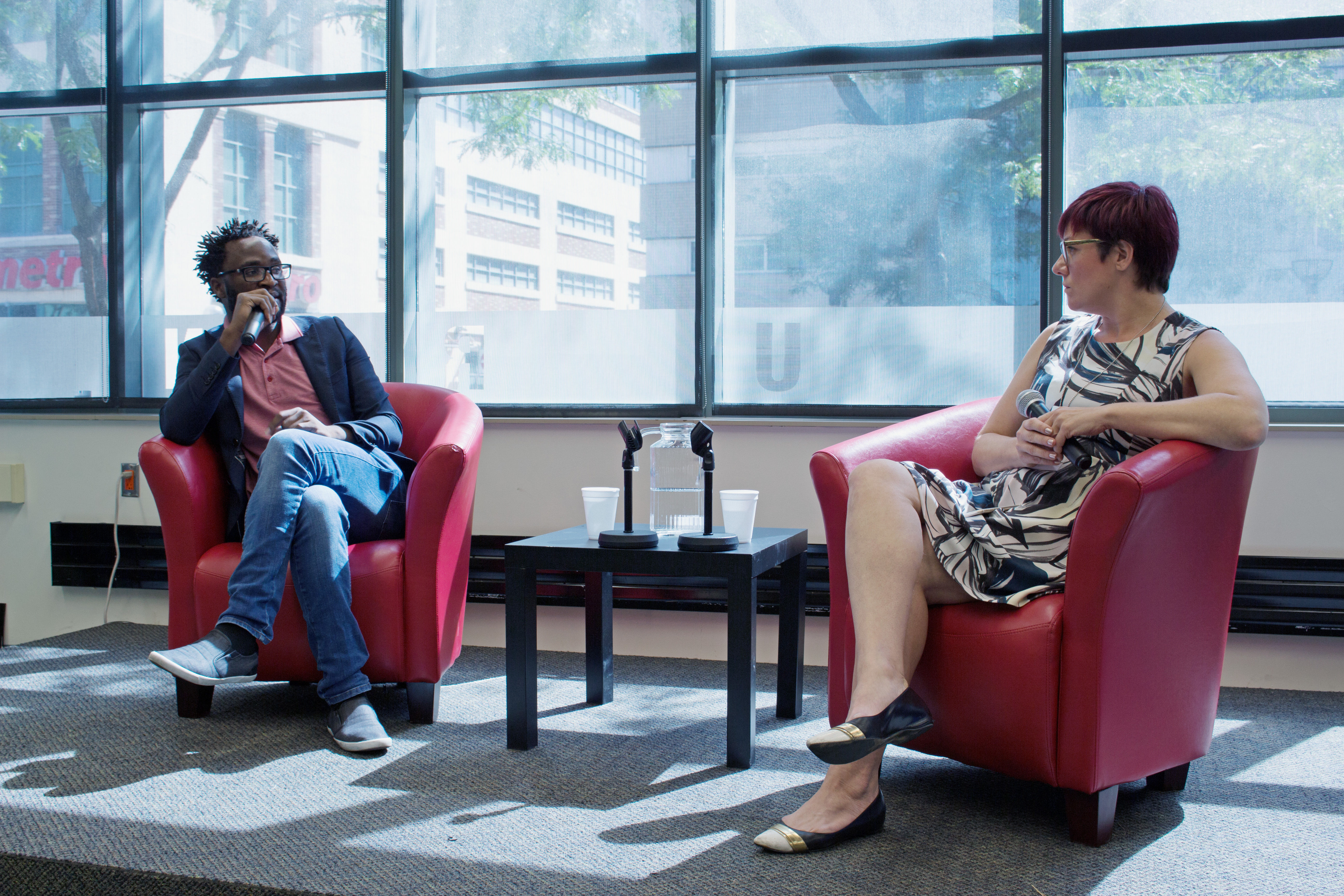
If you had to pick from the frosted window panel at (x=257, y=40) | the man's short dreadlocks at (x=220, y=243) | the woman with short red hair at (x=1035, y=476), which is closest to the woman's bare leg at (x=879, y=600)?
the woman with short red hair at (x=1035, y=476)

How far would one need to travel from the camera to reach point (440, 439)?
2365mm

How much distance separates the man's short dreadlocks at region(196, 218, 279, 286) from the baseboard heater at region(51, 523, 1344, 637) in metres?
0.87

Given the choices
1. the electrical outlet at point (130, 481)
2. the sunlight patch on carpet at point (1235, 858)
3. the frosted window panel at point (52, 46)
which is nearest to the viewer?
the sunlight patch on carpet at point (1235, 858)

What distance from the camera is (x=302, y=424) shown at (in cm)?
241

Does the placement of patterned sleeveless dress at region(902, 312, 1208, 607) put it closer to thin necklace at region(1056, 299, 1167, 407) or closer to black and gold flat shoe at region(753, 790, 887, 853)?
thin necklace at region(1056, 299, 1167, 407)

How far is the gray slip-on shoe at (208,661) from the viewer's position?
203 centimetres

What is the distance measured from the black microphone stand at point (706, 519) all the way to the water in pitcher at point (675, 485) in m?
0.29

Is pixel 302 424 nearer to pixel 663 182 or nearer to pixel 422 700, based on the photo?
pixel 422 700

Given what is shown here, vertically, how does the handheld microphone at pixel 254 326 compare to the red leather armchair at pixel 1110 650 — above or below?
above

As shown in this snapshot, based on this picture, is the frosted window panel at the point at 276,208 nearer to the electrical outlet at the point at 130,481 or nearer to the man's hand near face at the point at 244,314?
the electrical outlet at the point at 130,481

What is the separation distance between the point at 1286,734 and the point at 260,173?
3540 millimetres

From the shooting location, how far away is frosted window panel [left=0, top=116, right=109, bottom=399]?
366 centimetres

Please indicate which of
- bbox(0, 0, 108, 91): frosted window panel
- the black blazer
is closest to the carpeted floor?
the black blazer

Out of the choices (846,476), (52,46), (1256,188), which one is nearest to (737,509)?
(846,476)
